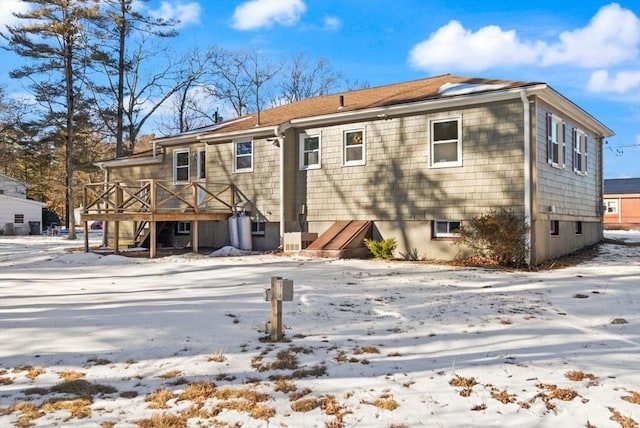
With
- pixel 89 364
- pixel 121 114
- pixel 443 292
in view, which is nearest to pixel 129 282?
pixel 89 364

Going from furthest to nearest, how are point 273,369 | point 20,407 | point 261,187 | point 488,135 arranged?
1. point 261,187
2. point 488,135
3. point 273,369
4. point 20,407

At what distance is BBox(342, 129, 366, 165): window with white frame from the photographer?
46.7ft

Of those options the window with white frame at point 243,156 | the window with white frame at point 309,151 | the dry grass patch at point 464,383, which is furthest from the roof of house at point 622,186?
the dry grass patch at point 464,383

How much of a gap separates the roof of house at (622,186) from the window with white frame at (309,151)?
2910cm

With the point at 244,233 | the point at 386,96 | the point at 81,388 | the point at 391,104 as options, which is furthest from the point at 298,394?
the point at 386,96

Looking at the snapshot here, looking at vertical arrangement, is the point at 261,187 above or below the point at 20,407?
above

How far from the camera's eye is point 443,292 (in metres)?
7.76

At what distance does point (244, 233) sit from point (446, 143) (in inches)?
273

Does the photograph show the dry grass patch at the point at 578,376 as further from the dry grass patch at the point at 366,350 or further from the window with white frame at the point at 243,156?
the window with white frame at the point at 243,156

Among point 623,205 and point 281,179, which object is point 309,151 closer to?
point 281,179

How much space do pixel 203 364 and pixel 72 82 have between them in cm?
2741

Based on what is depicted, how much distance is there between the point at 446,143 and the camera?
12.8 metres

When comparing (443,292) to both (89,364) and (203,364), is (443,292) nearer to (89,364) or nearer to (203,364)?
(203,364)

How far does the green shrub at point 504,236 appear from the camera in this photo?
11.1 m
